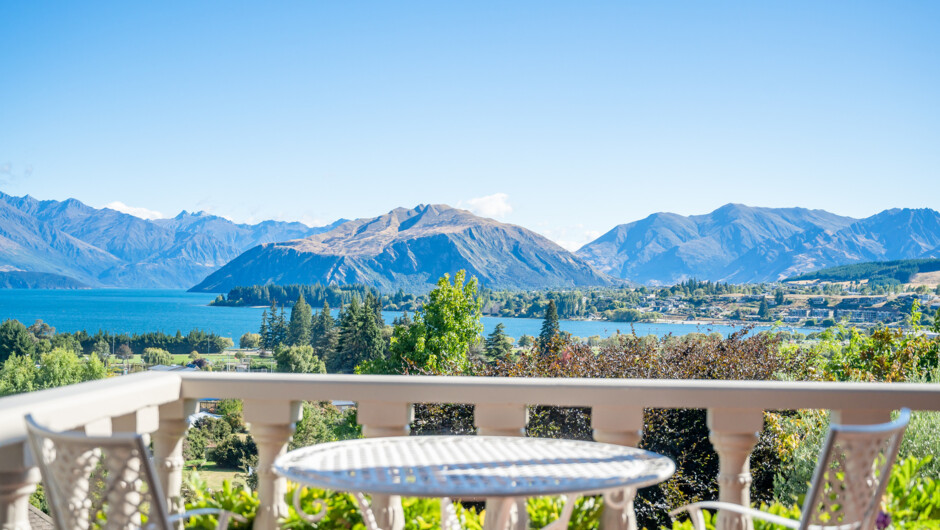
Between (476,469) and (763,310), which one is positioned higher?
(476,469)

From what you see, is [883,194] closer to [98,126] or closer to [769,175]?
[769,175]

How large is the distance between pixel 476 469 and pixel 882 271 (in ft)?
172

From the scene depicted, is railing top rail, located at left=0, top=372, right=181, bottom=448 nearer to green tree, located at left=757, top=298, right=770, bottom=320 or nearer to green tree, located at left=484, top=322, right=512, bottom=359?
green tree, located at left=757, top=298, right=770, bottom=320

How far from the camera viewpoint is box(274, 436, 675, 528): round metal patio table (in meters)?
1.50

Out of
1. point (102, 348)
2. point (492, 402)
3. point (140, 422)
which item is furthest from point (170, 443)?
point (102, 348)

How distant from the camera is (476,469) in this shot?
1.73 meters

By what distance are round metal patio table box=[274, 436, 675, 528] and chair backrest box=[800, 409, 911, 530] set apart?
320mm

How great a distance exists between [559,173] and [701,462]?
109741 millimetres

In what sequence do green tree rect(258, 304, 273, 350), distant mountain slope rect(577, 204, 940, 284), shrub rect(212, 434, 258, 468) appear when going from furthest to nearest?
distant mountain slope rect(577, 204, 940, 284), green tree rect(258, 304, 273, 350), shrub rect(212, 434, 258, 468)

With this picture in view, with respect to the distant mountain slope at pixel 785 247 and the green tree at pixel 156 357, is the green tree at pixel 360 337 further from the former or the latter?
the distant mountain slope at pixel 785 247

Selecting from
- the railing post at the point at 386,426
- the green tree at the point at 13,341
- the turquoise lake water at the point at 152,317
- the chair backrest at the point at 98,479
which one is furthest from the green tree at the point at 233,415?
the turquoise lake water at the point at 152,317

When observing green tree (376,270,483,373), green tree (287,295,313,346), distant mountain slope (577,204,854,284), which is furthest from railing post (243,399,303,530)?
distant mountain slope (577,204,854,284)

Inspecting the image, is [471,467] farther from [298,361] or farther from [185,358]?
[185,358]

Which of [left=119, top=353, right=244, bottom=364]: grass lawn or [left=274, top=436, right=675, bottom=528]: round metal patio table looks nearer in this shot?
[left=274, top=436, right=675, bottom=528]: round metal patio table
